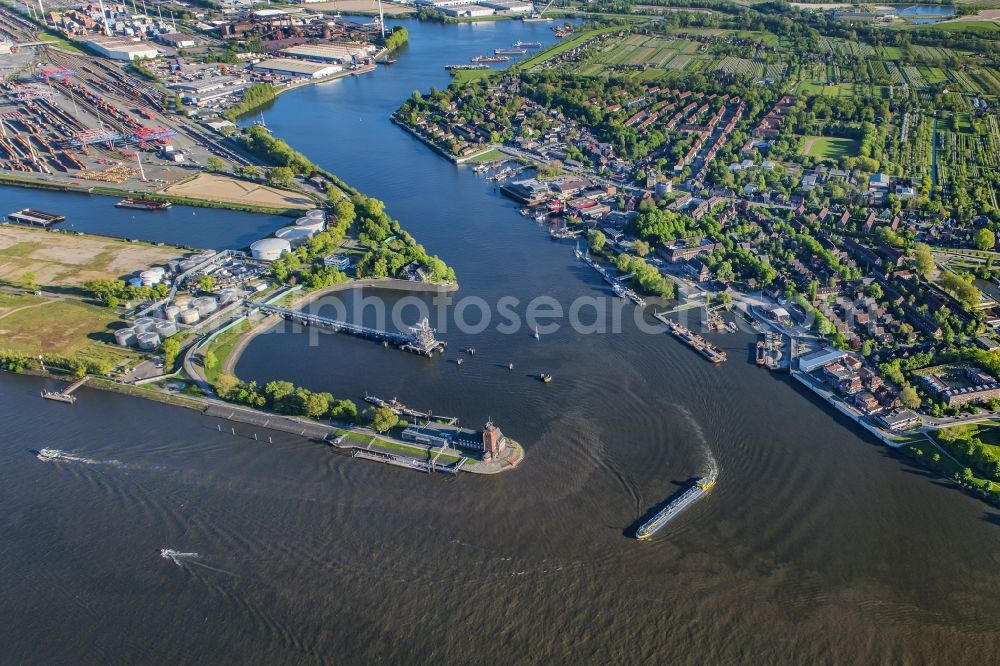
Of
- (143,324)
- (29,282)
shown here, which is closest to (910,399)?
(143,324)

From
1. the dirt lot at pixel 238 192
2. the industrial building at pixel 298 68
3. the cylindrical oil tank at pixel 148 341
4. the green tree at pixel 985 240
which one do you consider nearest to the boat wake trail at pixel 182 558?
the cylindrical oil tank at pixel 148 341

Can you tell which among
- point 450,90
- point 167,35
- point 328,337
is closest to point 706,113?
point 450,90

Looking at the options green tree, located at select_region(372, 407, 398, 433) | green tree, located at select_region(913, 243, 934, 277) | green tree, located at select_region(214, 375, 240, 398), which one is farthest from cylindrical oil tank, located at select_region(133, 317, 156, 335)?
green tree, located at select_region(913, 243, 934, 277)

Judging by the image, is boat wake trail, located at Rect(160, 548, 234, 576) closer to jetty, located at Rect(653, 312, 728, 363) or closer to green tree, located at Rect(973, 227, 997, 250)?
jetty, located at Rect(653, 312, 728, 363)

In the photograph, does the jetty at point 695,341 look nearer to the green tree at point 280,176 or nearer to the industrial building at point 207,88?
the green tree at point 280,176

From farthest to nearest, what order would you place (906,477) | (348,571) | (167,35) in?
(167,35) → (906,477) → (348,571)

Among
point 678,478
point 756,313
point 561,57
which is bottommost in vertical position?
point 678,478

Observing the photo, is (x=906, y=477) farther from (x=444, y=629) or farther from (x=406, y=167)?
(x=406, y=167)
